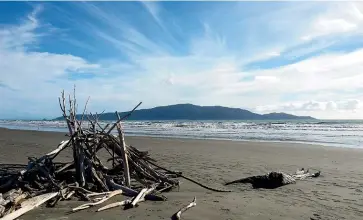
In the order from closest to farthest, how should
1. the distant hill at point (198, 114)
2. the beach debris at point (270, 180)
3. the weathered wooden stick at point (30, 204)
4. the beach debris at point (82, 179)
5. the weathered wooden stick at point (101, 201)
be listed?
1. the weathered wooden stick at point (30, 204)
2. the weathered wooden stick at point (101, 201)
3. the beach debris at point (82, 179)
4. the beach debris at point (270, 180)
5. the distant hill at point (198, 114)

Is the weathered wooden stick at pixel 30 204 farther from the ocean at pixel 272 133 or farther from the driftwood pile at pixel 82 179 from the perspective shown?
the ocean at pixel 272 133

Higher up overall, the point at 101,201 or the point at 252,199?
the point at 101,201

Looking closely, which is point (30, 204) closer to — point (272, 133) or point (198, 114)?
point (272, 133)

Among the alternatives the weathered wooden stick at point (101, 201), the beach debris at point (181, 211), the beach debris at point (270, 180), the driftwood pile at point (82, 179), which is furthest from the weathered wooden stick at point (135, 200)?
the beach debris at point (270, 180)

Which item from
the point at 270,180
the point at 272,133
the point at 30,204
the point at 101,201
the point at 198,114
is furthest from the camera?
the point at 198,114

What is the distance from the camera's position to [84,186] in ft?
22.6

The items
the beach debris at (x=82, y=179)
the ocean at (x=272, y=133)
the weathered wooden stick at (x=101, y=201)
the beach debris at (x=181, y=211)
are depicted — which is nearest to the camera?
the beach debris at (x=181, y=211)

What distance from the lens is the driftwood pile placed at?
19.6ft

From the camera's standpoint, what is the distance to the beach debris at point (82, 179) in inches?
236

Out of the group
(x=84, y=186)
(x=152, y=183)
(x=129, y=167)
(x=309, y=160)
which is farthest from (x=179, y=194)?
(x=309, y=160)

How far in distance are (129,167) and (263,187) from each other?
122 inches

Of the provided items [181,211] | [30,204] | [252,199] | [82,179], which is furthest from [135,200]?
[252,199]

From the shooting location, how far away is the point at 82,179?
6.89 meters

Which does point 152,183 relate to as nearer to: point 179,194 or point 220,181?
point 179,194
